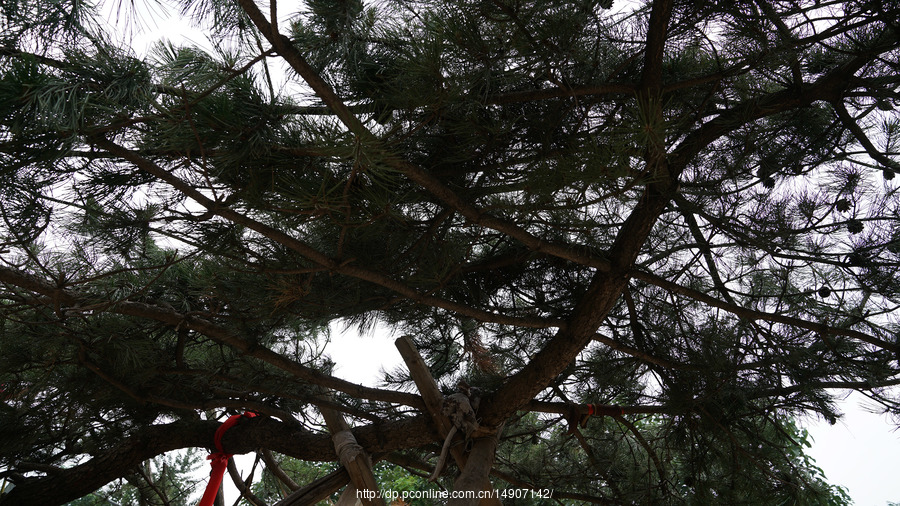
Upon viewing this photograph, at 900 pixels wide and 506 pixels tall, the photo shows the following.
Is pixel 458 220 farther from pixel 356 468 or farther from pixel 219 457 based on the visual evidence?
pixel 219 457

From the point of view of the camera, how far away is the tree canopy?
43.2 inches

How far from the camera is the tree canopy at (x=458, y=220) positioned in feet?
3.60

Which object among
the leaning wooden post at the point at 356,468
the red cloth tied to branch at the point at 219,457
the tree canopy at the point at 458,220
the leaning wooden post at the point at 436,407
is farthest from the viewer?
the red cloth tied to branch at the point at 219,457

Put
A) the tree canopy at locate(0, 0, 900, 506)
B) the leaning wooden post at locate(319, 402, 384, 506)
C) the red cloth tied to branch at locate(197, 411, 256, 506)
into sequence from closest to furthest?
the tree canopy at locate(0, 0, 900, 506), the leaning wooden post at locate(319, 402, 384, 506), the red cloth tied to branch at locate(197, 411, 256, 506)

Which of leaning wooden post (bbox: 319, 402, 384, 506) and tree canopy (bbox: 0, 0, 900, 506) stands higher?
tree canopy (bbox: 0, 0, 900, 506)

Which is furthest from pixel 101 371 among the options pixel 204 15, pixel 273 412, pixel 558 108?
pixel 558 108

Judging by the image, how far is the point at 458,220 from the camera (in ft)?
5.62

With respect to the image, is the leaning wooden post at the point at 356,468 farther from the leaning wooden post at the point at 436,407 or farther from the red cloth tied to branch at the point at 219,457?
the red cloth tied to branch at the point at 219,457

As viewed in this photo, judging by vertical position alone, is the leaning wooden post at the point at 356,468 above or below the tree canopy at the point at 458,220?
below

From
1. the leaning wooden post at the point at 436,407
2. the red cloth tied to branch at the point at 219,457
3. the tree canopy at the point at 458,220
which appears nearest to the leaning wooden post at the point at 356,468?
the tree canopy at the point at 458,220

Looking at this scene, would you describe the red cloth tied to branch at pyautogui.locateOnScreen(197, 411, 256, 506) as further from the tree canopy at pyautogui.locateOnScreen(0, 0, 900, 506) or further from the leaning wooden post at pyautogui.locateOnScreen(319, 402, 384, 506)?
the leaning wooden post at pyautogui.locateOnScreen(319, 402, 384, 506)

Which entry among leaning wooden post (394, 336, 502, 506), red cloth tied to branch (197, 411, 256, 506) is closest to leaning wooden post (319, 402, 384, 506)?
leaning wooden post (394, 336, 502, 506)

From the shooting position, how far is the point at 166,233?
1229mm

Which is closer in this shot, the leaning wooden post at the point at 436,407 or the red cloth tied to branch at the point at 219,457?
the leaning wooden post at the point at 436,407
